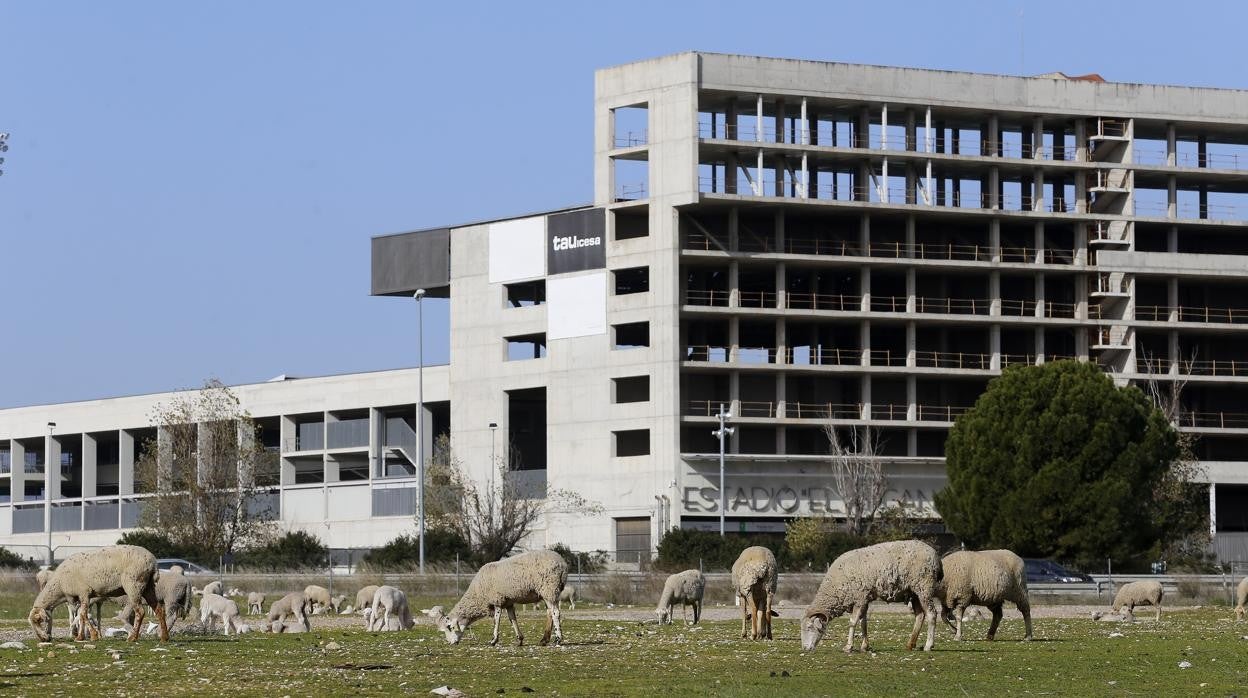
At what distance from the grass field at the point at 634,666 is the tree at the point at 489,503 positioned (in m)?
55.7

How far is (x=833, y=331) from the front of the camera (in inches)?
4530

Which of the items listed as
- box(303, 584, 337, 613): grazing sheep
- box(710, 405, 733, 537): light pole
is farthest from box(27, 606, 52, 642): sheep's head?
box(710, 405, 733, 537): light pole

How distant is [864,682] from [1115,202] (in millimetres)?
95527

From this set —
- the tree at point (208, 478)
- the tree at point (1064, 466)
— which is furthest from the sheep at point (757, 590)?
the tree at point (208, 478)

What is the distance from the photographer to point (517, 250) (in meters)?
116

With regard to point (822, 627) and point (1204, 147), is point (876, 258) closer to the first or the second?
point (1204, 147)

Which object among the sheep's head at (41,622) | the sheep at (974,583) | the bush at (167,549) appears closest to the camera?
the sheep's head at (41,622)

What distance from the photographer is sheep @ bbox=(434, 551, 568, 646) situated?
35094 mm

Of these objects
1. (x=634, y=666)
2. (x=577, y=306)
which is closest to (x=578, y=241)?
(x=577, y=306)

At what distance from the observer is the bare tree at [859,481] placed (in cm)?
10625

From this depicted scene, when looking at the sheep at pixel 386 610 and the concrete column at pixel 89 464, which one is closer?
the sheep at pixel 386 610

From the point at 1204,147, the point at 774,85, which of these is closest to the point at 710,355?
the point at 774,85

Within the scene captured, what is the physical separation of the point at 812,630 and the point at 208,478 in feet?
267

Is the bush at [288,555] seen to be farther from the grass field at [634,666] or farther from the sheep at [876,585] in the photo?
the sheep at [876,585]
